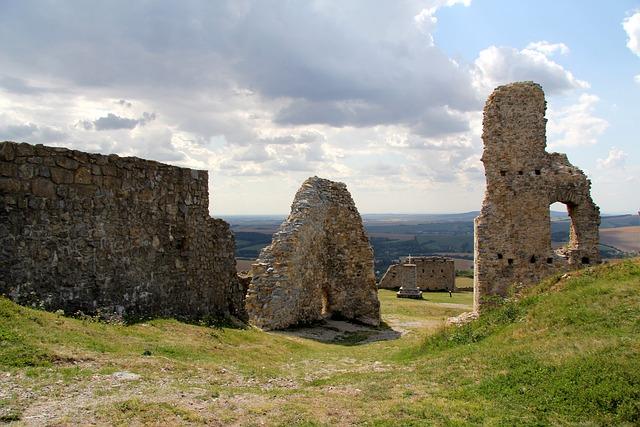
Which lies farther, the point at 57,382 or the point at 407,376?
the point at 407,376

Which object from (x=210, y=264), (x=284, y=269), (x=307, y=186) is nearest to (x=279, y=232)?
(x=284, y=269)

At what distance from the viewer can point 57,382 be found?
20.2 feet

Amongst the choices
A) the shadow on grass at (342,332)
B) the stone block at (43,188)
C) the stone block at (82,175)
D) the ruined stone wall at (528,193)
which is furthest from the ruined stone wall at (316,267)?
the stone block at (43,188)

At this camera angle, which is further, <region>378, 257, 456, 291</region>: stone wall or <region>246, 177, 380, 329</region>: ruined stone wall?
<region>378, 257, 456, 291</region>: stone wall

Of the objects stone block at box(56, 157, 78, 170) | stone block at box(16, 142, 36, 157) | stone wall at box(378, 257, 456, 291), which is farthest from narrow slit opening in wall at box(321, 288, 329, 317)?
stone wall at box(378, 257, 456, 291)

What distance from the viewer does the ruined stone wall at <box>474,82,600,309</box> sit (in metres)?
18.3

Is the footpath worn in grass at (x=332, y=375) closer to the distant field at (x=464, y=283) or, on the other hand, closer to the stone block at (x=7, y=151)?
the stone block at (x=7, y=151)

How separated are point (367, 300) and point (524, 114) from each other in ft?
28.7

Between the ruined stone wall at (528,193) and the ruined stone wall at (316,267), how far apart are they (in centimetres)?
506

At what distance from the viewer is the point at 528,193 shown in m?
18.4

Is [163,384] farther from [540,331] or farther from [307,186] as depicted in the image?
[307,186]

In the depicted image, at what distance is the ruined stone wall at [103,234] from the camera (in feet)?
28.4

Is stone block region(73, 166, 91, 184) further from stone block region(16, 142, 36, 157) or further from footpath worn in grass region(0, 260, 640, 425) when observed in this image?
footpath worn in grass region(0, 260, 640, 425)

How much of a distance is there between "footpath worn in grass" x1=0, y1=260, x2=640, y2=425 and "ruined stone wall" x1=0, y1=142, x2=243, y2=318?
728 mm
